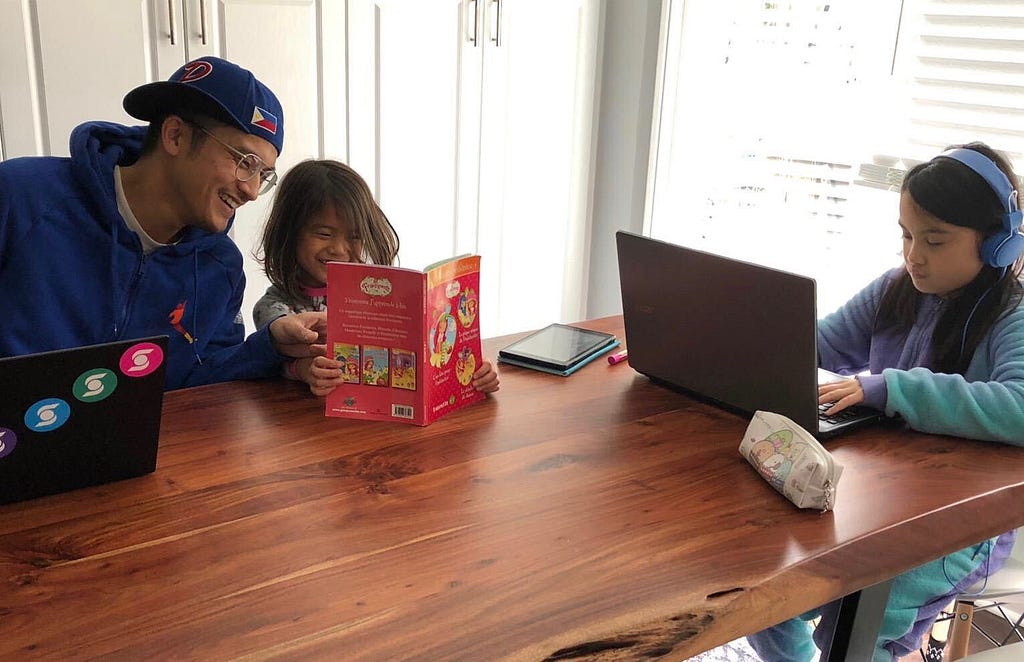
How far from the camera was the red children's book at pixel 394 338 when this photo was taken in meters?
1.27

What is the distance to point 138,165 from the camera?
155 cm

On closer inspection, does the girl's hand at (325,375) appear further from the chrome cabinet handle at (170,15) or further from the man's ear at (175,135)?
the chrome cabinet handle at (170,15)

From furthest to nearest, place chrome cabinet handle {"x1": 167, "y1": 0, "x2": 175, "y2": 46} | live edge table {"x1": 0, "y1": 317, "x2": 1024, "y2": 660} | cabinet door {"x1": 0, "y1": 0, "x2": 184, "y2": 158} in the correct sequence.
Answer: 1. chrome cabinet handle {"x1": 167, "y1": 0, "x2": 175, "y2": 46}
2. cabinet door {"x1": 0, "y1": 0, "x2": 184, "y2": 158}
3. live edge table {"x1": 0, "y1": 317, "x2": 1024, "y2": 660}

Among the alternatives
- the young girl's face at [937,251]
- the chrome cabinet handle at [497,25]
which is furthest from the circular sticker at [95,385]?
the chrome cabinet handle at [497,25]

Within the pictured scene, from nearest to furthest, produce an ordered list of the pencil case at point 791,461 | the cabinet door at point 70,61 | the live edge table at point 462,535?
the live edge table at point 462,535 → the pencil case at point 791,461 → the cabinet door at point 70,61

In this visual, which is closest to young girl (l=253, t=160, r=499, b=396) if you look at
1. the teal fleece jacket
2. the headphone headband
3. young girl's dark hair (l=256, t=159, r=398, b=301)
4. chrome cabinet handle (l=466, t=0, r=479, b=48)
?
young girl's dark hair (l=256, t=159, r=398, b=301)

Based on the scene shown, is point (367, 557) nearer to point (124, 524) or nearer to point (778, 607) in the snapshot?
point (124, 524)

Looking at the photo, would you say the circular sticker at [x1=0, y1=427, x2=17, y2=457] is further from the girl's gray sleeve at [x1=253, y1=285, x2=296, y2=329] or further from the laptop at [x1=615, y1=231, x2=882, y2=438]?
the laptop at [x1=615, y1=231, x2=882, y2=438]

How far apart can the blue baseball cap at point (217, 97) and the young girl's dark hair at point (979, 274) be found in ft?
3.58

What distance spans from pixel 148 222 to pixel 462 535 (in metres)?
0.91

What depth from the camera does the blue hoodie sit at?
56.9 inches

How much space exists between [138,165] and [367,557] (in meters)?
0.94

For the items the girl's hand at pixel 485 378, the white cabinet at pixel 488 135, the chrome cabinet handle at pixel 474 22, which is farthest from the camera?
the chrome cabinet handle at pixel 474 22

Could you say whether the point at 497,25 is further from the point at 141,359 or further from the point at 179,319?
the point at 141,359
